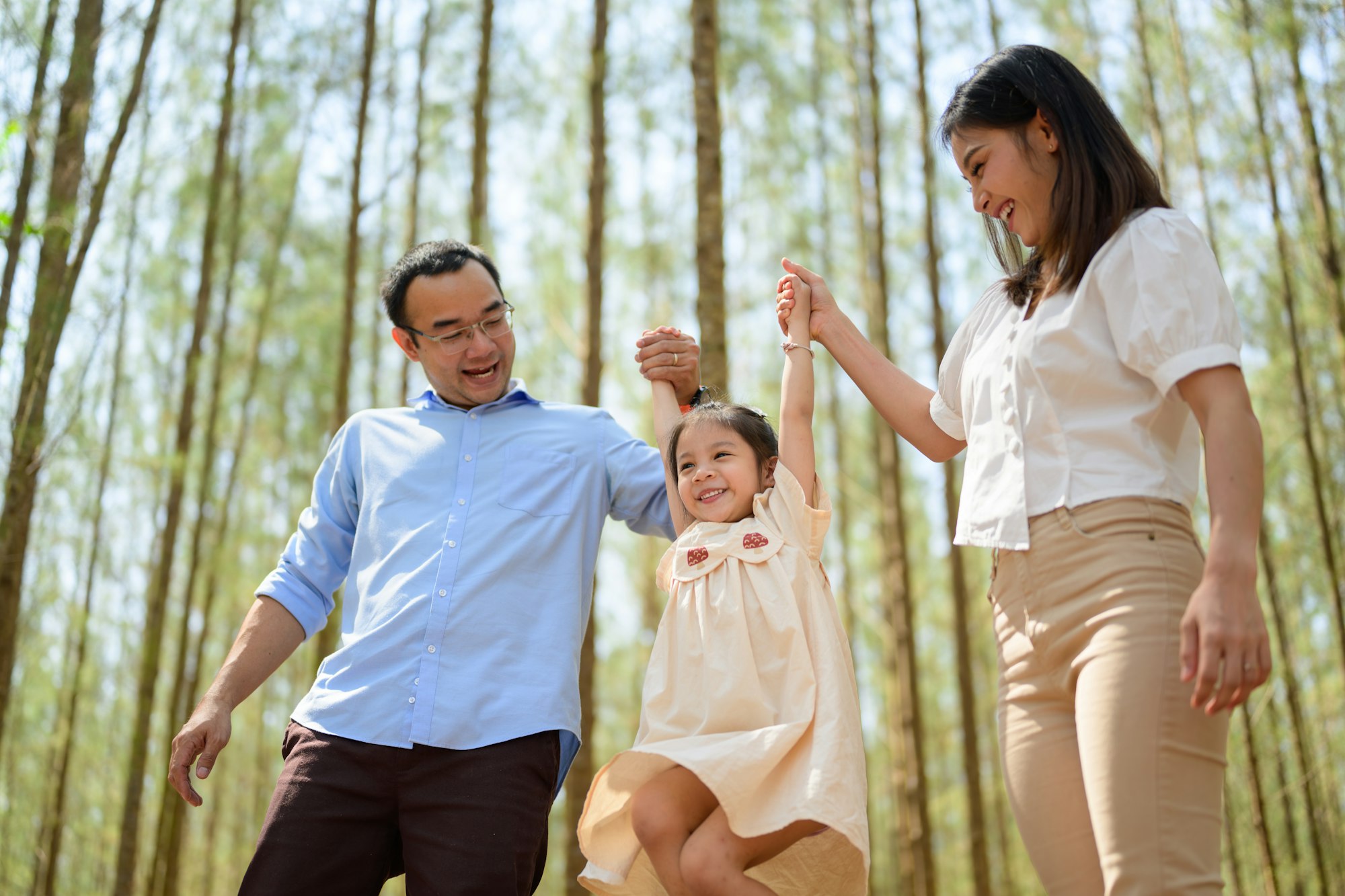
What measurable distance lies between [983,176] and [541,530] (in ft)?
3.44

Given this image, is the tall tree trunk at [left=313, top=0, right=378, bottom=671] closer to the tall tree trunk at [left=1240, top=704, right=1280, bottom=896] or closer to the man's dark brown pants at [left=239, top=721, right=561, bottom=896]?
the man's dark brown pants at [left=239, top=721, right=561, bottom=896]

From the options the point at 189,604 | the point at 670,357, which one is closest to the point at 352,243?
the point at 189,604

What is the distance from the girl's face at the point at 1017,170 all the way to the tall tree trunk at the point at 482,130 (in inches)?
215

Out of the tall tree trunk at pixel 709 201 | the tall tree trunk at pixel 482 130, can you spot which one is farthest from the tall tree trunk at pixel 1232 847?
the tall tree trunk at pixel 482 130

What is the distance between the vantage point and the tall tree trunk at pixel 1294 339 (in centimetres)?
652

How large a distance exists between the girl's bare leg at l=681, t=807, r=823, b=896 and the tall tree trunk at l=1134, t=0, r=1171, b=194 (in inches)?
253

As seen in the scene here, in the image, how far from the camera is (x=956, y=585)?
780 centimetres

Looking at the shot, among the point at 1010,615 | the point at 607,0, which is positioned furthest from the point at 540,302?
the point at 1010,615

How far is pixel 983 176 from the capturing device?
1703mm

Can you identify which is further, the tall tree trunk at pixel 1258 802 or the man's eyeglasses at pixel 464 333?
the tall tree trunk at pixel 1258 802

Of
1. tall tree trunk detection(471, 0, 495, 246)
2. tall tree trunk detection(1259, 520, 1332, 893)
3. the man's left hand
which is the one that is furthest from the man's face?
tall tree trunk detection(1259, 520, 1332, 893)

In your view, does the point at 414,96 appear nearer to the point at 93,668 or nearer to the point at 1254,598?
the point at 93,668

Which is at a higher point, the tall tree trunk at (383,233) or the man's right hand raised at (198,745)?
the tall tree trunk at (383,233)

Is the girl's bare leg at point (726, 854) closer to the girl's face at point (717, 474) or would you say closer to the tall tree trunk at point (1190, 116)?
the girl's face at point (717, 474)
